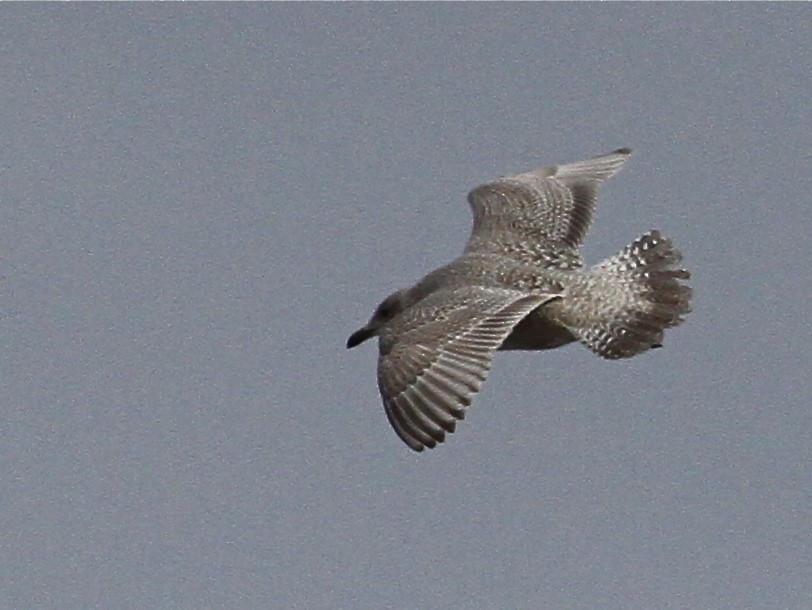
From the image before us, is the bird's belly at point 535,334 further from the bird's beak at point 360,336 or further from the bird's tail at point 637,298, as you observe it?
the bird's beak at point 360,336

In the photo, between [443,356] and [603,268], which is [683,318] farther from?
[443,356]

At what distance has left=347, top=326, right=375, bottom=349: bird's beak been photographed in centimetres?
1734

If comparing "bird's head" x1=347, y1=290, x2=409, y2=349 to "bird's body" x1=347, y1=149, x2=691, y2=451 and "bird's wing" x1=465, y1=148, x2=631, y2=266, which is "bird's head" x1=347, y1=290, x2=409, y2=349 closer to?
"bird's body" x1=347, y1=149, x2=691, y2=451

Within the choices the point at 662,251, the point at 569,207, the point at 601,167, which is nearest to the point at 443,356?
the point at 662,251

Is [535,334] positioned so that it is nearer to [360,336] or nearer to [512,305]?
[512,305]

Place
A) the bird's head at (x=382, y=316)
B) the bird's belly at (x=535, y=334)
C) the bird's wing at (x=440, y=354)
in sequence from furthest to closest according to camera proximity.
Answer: the bird's head at (x=382, y=316), the bird's belly at (x=535, y=334), the bird's wing at (x=440, y=354)

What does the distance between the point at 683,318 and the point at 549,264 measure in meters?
1.48

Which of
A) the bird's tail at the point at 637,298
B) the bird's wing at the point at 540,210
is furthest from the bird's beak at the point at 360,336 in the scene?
the bird's tail at the point at 637,298

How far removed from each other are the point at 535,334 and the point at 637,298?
Answer: 840 millimetres

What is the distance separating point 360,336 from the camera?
17359mm

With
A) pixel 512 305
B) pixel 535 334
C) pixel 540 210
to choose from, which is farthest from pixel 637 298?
pixel 540 210

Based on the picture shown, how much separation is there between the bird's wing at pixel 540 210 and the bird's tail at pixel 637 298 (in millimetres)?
718

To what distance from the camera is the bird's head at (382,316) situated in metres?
17.0

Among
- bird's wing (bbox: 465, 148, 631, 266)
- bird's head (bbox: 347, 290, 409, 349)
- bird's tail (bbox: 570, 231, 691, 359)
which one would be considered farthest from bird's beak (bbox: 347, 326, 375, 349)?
bird's tail (bbox: 570, 231, 691, 359)
